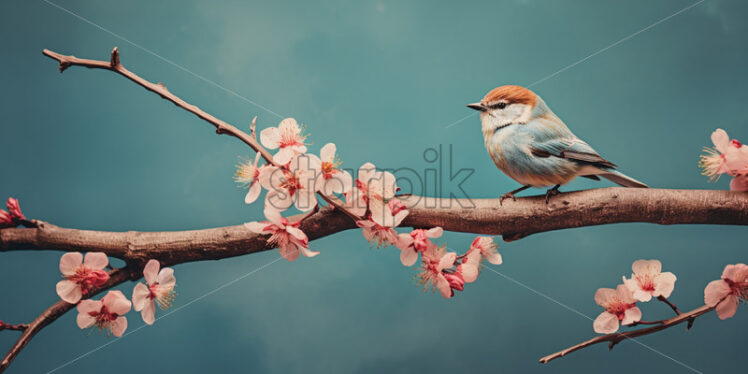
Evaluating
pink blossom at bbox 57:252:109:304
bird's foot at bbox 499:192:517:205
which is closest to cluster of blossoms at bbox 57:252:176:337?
pink blossom at bbox 57:252:109:304

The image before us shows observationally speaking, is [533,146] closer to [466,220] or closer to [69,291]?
[466,220]

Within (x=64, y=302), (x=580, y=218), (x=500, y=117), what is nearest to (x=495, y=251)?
(x=580, y=218)

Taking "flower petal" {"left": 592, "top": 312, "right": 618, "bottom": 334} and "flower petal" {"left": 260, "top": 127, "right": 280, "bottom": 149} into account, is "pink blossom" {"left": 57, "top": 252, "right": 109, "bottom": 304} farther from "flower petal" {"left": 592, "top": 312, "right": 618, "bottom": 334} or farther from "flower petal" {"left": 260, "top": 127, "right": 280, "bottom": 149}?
"flower petal" {"left": 592, "top": 312, "right": 618, "bottom": 334}

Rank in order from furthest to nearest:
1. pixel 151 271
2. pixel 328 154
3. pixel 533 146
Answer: pixel 533 146 → pixel 151 271 → pixel 328 154

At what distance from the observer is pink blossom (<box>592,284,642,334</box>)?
3.27 feet

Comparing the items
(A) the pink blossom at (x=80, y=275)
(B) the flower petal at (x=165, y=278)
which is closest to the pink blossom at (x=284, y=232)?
(B) the flower petal at (x=165, y=278)

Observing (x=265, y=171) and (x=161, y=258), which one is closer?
(x=265, y=171)

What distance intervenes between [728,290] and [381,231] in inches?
30.6

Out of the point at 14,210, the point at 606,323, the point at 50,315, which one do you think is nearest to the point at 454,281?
the point at 606,323

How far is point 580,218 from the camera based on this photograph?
3.49 feet

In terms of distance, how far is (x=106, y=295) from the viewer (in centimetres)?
97

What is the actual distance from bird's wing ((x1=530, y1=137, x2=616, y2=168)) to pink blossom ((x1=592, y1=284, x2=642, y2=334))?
0.29 meters

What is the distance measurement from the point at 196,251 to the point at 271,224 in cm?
27

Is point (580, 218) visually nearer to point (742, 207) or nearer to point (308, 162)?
point (742, 207)
